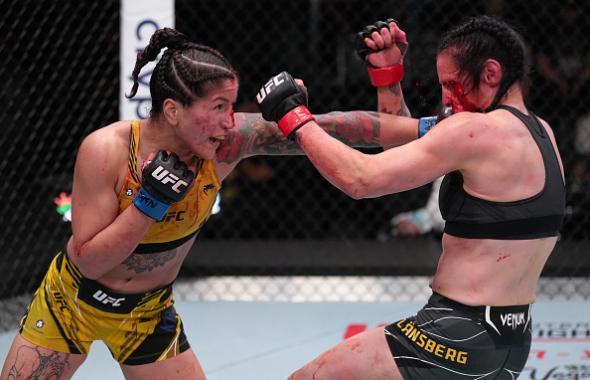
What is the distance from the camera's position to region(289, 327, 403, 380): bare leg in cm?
209

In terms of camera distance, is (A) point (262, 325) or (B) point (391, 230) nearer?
(A) point (262, 325)

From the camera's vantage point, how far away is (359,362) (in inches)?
82.7

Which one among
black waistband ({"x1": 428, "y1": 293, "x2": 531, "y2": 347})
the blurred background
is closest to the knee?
black waistband ({"x1": 428, "y1": 293, "x2": 531, "y2": 347})

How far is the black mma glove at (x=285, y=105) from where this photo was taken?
221 cm

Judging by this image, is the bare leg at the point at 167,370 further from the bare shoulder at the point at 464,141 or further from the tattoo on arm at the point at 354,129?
the bare shoulder at the point at 464,141

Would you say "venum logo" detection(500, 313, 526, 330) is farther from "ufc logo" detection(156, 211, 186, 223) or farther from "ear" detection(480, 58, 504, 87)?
"ufc logo" detection(156, 211, 186, 223)

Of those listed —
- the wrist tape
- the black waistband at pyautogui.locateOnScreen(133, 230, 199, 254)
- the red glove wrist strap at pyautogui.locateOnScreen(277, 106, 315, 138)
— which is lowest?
the black waistband at pyautogui.locateOnScreen(133, 230, 199, 254)

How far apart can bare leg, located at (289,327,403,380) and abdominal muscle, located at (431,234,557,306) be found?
0.19m

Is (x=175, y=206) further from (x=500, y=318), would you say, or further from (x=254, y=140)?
(x=500, y=318)

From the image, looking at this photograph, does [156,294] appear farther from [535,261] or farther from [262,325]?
[262,325]

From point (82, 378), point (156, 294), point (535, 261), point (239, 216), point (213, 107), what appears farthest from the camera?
point (239, 216)

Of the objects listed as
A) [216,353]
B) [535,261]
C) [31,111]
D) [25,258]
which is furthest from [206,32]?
[535,261]

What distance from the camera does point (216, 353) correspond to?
383 cm

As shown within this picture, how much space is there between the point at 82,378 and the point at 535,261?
2.00 meters
